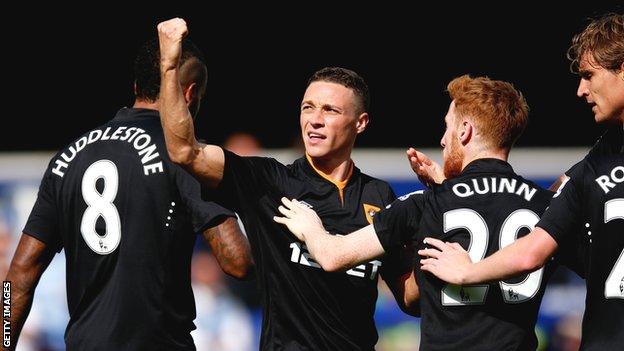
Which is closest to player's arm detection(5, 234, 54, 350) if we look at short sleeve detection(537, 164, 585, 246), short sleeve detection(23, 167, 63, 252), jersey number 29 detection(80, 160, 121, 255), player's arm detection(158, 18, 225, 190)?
short sleeve detection(23, 167, 63, 252)

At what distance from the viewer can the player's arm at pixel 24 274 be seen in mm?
5367

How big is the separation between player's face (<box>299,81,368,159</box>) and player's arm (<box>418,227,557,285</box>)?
1048 millimetres

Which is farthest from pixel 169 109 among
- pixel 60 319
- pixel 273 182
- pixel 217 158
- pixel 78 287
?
pixel 60 319

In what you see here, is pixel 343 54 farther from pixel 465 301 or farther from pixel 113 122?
pixel 465 301

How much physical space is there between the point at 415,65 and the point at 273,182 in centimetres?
402

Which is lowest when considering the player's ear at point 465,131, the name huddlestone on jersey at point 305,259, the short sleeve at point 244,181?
the name huddlestone on jersey at point 305,259

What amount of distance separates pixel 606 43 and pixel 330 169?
1450 mm

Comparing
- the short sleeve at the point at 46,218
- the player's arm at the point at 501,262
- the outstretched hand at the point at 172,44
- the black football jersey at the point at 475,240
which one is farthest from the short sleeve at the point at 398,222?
the short sleeve at the point at 46,218

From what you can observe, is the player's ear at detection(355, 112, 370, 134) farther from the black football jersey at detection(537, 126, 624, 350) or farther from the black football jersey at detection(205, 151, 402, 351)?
the black football jersey at detection(537, 126, 624, 350)

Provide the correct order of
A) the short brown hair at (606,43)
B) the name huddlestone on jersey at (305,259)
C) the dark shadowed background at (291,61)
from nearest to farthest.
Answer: the short brown hair at (606,43), the name huddlestone on jersey at (305,259), the dark shadowed background at (291,61)

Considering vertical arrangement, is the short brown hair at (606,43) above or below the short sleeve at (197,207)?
above

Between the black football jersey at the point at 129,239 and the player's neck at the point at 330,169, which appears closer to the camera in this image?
the black football jersey at the point at 129,239

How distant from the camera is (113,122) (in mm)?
5449

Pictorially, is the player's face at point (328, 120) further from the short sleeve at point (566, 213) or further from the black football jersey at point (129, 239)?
the short sleeve at point (566, 213)
